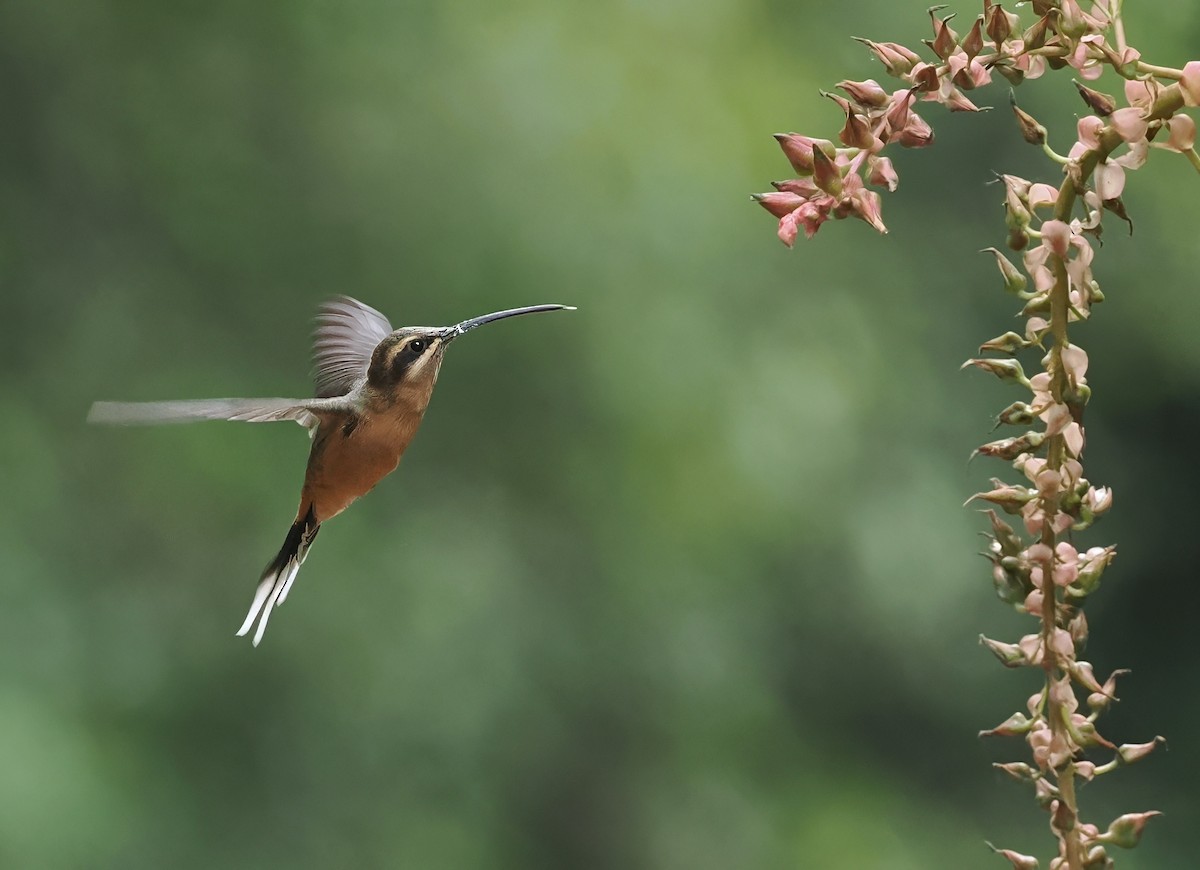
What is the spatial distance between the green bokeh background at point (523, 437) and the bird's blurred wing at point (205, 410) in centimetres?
192

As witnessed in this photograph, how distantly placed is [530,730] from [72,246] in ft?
5.12

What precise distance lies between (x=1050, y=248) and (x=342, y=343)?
3.11 ft

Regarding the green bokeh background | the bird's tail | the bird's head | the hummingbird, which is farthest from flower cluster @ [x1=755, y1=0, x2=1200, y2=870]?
the green bokeh background

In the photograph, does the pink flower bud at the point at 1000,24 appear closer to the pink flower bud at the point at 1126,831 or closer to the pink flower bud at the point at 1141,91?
the pink flower bud at the point at 1141,91

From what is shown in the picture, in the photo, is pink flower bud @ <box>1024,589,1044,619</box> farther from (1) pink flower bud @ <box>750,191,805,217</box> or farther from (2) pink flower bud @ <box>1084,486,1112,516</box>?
(1) pink flower bud @ <box>750,191,805,217</box>

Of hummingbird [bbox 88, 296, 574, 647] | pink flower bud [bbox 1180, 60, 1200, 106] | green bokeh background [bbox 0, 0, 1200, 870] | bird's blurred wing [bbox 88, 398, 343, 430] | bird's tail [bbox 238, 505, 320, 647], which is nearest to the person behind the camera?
pink flower bud [bbox 1180, 60, 1200, 106]

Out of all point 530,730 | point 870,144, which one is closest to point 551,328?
point 530,730

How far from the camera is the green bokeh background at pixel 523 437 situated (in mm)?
3207

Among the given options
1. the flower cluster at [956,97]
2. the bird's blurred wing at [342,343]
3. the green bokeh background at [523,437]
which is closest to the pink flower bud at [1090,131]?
the flower cluster at [956,97]

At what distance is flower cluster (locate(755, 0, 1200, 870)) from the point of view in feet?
1.73

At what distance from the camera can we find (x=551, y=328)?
3373 mm

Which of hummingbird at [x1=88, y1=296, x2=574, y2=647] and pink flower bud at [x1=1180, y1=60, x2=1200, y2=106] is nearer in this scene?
pink flower bud at [x1=1180, y1=60, x2=1200, y2=106]

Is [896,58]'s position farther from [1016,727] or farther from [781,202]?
[1016,727]

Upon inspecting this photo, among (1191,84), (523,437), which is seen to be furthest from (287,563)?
(523,437)
